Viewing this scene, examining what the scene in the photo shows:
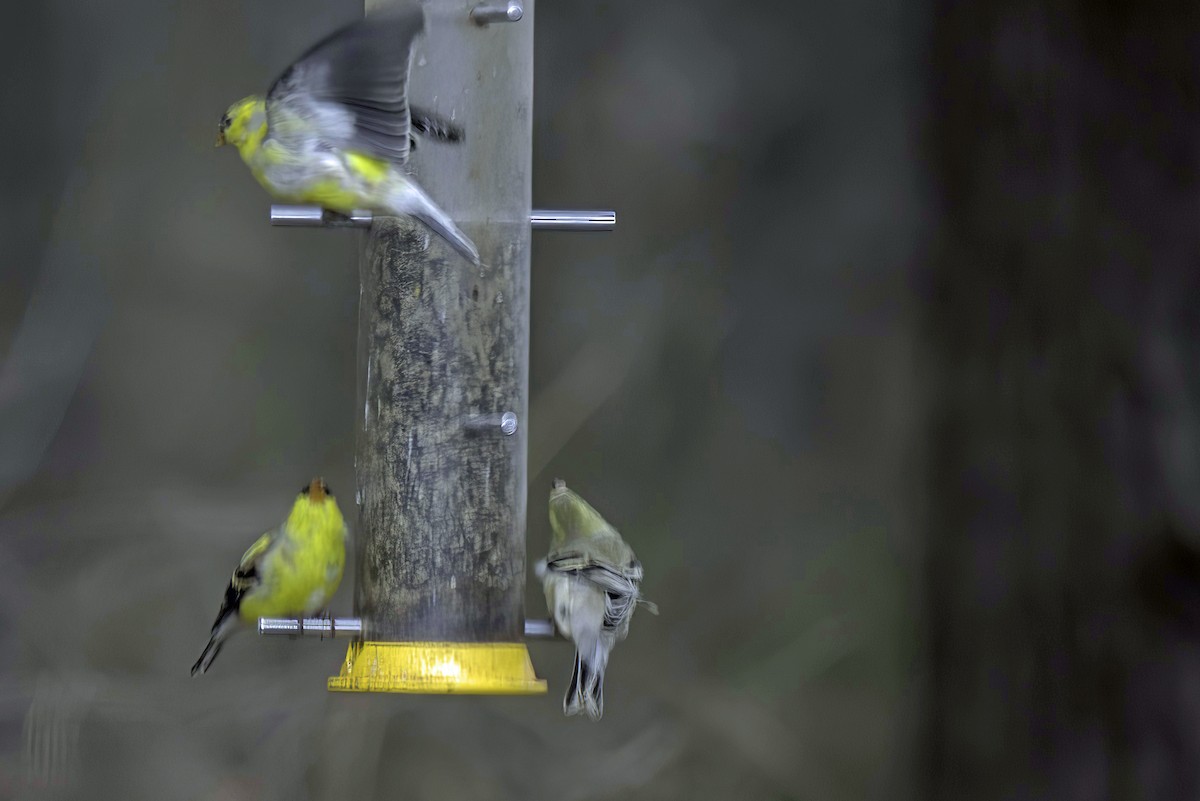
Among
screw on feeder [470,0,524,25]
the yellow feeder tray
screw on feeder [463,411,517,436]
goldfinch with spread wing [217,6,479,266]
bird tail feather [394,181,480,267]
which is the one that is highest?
screw on feeder [470,0,524,25]

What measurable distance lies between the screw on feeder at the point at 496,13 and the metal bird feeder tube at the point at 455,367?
0.10ft

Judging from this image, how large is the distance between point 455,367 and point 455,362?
1 centimetres

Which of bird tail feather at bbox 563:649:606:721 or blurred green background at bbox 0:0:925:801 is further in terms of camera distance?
blurred green background at bbox 0:0:925:801

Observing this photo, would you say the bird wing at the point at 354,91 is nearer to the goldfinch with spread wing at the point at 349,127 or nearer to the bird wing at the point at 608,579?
the goldfinch with spread wing at the point at 349,127

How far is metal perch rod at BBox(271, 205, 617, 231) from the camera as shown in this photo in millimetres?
3137

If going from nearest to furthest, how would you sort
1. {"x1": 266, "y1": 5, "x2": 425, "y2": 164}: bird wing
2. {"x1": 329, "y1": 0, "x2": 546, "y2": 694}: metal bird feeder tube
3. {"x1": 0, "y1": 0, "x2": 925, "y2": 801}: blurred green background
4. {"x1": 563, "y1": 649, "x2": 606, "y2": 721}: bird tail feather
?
{"x1": 266, "y1": 5, "x2": 425, "y2": 164}: bird wing < {"x1": 329, "y1": 0, "x2": 546, "y2": 694}: metal bird feeder tube < {"x1": 563, "y1": 649, "x2": 606, "y2": 721}: bird tail feather < {"x1": 0, "y1": 0, "x2": 925, "y2": 801}: blurred green background

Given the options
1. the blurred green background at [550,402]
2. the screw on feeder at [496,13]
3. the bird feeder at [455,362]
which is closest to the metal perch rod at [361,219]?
the bird feeder at [455,362]

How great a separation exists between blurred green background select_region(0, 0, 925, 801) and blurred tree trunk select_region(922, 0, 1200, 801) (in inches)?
9.2

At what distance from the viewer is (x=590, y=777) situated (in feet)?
18.2

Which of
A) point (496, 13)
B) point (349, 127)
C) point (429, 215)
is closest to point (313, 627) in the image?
point (429, 215)

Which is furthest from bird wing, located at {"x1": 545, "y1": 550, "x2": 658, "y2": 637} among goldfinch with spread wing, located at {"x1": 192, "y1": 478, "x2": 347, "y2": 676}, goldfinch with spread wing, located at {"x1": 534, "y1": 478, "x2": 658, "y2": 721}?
goldfinch with spread wing, located at {"x1": 192, "y1": 478, "x2": 347, "y2": 676}

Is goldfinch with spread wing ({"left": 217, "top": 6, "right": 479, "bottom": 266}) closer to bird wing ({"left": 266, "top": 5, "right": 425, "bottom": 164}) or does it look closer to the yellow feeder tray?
bird wing ({"left": 266, "top": 5, "right": 425, "bottom": 164})

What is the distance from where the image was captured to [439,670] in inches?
117

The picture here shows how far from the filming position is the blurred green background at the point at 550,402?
17.8 feet
